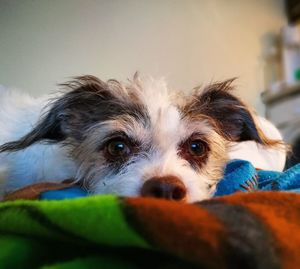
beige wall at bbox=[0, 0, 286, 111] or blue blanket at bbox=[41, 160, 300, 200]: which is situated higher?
beige wall at bbox=[0, 0, 286, 111]

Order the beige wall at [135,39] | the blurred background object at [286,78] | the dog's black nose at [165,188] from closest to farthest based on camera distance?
the dog's black nose at [165,188] < the beige wall at [135,39] < the blurred background object at [286,78]

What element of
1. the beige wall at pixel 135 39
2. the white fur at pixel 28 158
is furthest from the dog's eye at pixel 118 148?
the beige wall at pixel 135 39

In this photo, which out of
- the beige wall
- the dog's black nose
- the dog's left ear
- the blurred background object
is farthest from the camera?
the blurred background object

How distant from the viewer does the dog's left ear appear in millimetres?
1117

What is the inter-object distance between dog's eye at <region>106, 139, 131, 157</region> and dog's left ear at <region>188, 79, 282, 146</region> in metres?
0.23

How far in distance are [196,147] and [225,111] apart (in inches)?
6.8

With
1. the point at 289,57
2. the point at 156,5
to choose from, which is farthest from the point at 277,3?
the point at 156,5

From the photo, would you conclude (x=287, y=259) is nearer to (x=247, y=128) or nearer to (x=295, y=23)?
(x=247, y=128)

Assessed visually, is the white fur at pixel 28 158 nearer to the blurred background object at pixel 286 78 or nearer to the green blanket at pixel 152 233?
the green blanket at pixel 152 233

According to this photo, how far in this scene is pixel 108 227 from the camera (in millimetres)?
386

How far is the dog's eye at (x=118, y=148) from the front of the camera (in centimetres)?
97

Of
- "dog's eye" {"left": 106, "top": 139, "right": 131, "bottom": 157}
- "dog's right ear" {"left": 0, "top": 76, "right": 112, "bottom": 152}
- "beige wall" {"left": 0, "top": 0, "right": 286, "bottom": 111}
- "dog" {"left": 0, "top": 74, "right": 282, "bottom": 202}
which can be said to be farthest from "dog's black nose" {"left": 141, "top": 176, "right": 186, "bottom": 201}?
"beige wall" {"left": 0, "top": 0, "right": 286, "bottom": 111}

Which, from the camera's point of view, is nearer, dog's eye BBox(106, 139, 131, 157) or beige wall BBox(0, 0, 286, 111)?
dog's eye BBox(106, 139, 131, 157)

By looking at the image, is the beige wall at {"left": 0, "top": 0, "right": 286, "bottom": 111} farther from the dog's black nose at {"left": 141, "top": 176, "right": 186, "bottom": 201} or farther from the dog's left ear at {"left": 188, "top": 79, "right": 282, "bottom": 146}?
→ the dog's black nose at {"left": 141, "top": 176, "right": 186, "bottom": 201}
